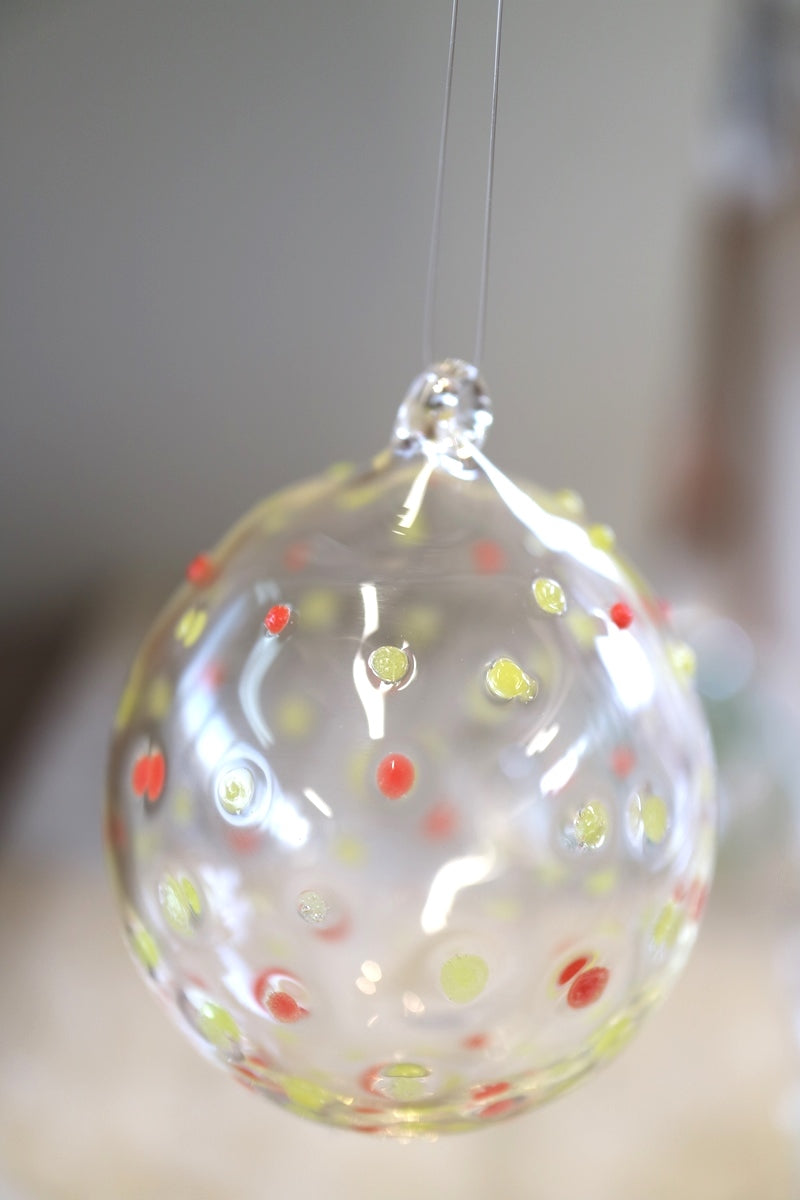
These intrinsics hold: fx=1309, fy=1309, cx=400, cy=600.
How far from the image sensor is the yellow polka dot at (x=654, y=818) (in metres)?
0.53

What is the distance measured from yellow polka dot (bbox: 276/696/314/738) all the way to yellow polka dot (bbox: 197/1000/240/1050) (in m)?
0.12

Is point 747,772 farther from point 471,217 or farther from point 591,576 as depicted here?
point 591,576

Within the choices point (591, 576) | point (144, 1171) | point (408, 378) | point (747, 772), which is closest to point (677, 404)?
point (408, 378)

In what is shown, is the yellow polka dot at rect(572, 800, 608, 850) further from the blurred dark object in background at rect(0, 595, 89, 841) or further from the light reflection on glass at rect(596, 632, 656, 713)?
the blurred dark object in background at rect(0, 595, 89, 841)

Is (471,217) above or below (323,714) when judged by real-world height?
above

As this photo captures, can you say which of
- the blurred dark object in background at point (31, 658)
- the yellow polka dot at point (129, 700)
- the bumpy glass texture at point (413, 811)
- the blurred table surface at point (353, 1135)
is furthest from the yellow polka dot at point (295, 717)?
the blurred dark object in background at point (31, 658)

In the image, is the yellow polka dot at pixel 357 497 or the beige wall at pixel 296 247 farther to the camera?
the beige wall at pixel 296 247

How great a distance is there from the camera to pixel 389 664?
0.50m

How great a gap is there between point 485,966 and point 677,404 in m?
2.67

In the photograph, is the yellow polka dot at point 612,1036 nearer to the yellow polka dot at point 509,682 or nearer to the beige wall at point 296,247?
the yellow polka dot at point 509,682

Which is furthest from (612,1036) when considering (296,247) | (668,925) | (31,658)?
(31,658)

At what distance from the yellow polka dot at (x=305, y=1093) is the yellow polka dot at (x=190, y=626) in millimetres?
188

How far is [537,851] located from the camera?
0.50 meters

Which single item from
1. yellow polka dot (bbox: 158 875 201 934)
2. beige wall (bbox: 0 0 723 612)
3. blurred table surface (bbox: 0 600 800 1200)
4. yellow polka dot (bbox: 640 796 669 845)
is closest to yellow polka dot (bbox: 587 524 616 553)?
yellow polka dot (bbox: 640 796 669 845)
